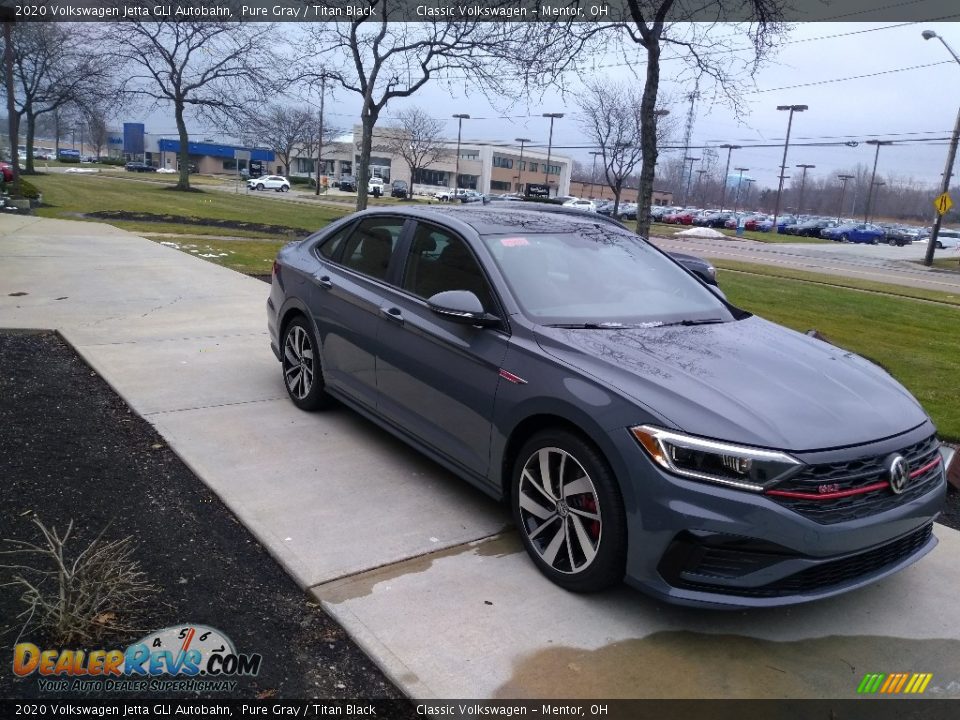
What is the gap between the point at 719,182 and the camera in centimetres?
13112

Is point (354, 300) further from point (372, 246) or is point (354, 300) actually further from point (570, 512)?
point (570, 512)

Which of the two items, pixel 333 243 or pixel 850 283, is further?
pixel 850 283

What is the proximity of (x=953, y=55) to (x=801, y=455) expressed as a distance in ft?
94.1

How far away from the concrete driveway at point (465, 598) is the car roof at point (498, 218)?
1.50 m

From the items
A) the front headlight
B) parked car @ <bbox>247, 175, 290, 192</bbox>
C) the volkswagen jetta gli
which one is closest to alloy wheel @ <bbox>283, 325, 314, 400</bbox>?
the volkswagen jetta gli

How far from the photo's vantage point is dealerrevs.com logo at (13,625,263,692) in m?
2.66

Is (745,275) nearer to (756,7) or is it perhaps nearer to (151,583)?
(756,7)

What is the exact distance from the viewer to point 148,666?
2.76 meters

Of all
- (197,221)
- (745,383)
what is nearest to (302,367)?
(745,383)

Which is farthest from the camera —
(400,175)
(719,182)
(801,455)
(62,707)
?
(719,182)

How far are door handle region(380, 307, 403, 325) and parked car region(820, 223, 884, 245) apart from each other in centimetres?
6448

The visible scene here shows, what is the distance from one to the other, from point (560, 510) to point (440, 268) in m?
1.69

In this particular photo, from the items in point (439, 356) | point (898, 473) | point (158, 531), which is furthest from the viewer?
point (439, 356)

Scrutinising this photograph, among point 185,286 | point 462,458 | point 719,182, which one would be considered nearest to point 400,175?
point 719,182
